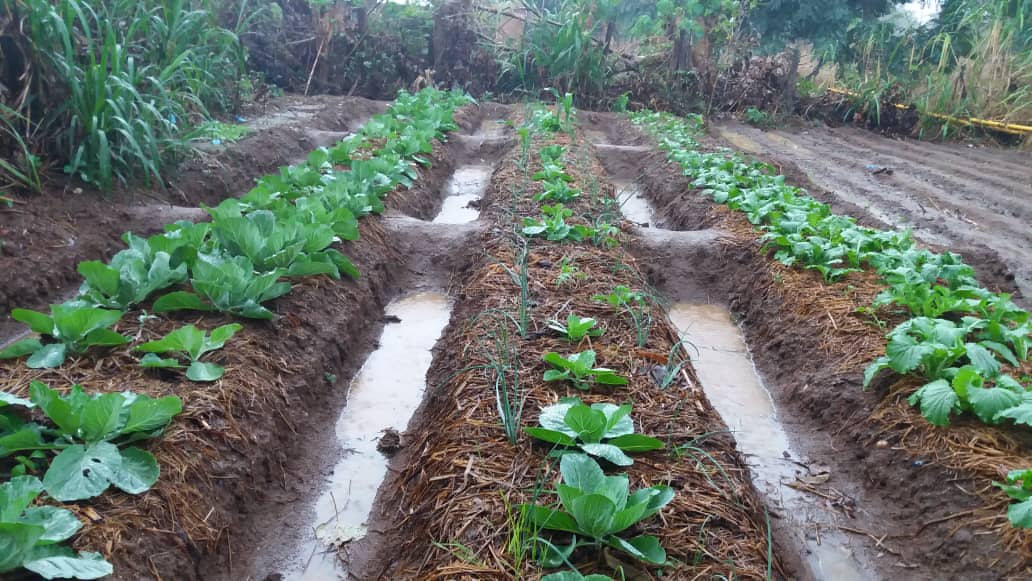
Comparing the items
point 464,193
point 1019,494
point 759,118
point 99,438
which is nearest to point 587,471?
point 1019,494

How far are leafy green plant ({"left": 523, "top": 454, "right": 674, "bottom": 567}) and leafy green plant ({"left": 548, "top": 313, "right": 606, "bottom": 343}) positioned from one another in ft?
3.13

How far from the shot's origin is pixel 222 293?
285 centimetres

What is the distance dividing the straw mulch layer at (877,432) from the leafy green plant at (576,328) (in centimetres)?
100

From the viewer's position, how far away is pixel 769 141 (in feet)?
34.1

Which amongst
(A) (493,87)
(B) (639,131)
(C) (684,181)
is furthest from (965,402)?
(A) (493,87)

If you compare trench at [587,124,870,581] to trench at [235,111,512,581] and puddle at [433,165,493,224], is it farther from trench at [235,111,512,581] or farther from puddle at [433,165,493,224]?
puddle at [433,165,493,224]

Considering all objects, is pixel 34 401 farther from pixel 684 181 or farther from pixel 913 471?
pixel 684 181

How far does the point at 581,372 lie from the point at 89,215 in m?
3.72

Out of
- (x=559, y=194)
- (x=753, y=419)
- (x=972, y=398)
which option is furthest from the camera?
(x=559, y=194)

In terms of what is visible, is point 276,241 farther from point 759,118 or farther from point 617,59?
point 617,59

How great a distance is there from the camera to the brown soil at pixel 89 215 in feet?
12.4

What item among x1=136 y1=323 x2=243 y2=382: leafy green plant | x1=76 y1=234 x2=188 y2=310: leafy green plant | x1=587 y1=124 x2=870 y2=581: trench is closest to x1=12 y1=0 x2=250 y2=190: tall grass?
x1=76 y1=234 x2=188 y2=310: leafy green plant

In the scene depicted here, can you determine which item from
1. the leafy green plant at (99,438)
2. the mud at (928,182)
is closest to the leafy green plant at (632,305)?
the leafy green plant at (99,438)

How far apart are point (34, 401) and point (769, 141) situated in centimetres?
1018
